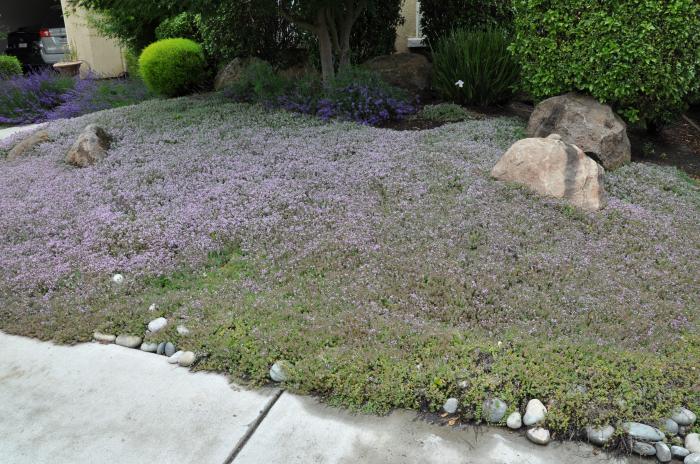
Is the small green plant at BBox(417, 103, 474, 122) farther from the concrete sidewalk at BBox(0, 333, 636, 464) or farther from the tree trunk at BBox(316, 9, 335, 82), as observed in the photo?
the concrete sidewalk at BBox(0, 333, 636, 464)

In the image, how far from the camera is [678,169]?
591cm

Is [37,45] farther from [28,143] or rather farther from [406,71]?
[406,71]

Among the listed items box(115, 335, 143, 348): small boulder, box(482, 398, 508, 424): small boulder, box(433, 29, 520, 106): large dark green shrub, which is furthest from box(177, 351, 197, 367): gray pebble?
box(433, 29, 520, 106): large dark green shrub

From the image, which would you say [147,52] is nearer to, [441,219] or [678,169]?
[441,219]

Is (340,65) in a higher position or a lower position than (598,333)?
higher

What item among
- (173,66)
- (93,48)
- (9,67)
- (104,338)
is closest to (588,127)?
(104,338)

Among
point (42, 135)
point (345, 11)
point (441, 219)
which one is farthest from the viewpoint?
point (345, 11)

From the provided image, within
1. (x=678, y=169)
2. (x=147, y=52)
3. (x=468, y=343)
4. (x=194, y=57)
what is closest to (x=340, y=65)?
(x=194, y=57)

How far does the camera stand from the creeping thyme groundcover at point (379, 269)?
291cm

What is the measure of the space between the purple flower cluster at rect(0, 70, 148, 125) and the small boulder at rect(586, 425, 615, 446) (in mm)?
9522

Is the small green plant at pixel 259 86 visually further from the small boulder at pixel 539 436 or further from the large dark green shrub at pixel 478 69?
the small boulder at pixel 539 436

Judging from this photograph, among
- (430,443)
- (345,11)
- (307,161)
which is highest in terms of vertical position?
(345,11)

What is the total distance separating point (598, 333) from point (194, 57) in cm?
912

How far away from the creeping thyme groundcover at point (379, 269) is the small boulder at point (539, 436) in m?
0.07
